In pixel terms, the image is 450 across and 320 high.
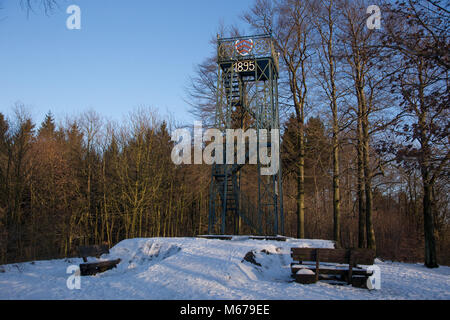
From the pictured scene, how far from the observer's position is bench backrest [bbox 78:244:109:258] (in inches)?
371

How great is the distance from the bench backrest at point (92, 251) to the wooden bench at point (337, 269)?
572 centimetres

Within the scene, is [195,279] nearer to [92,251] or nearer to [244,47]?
[92,251]

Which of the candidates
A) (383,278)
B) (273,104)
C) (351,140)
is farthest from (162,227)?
(383,278)

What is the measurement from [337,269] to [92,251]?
6.74m

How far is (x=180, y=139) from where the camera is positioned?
24469mm

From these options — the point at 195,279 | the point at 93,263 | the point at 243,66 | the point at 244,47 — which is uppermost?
the point at 244,47

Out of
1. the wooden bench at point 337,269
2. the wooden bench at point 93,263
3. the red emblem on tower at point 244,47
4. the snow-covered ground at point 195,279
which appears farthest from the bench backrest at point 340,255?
the red emblem on tower at point 244,47

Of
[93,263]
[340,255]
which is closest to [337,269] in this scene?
[340,255]

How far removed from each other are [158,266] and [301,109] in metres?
12.6

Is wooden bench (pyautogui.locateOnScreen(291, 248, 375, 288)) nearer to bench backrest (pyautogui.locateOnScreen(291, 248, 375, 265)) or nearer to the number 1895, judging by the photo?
bench backrest (pyautogui.locateOnScreen(291, 248, 375, 265))

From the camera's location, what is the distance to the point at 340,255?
26.5ft

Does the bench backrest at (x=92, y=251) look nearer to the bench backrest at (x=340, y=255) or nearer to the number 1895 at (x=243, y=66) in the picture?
the bench backrest at (x=340, y=255)

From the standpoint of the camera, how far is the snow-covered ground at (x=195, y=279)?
22.0 feet
